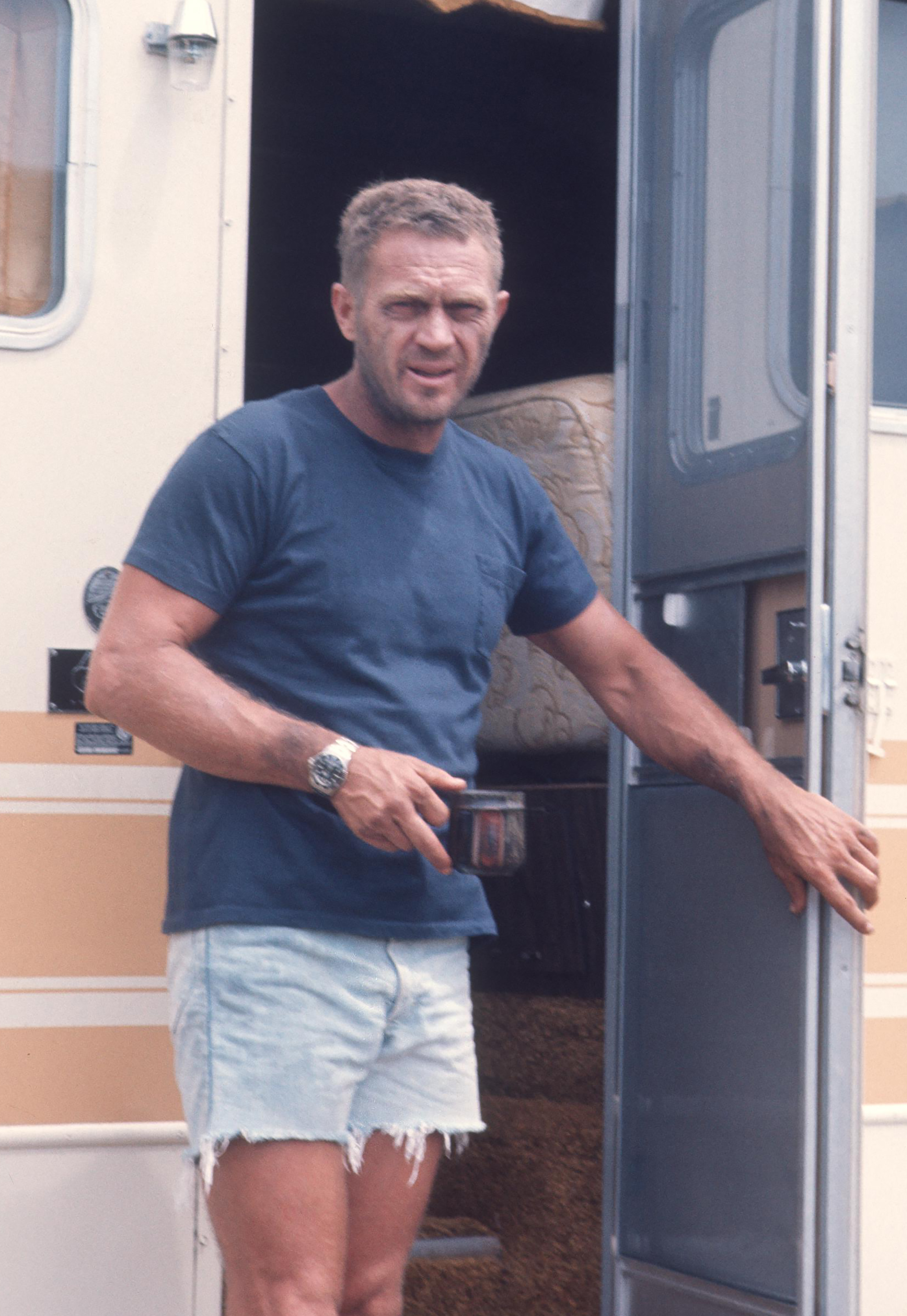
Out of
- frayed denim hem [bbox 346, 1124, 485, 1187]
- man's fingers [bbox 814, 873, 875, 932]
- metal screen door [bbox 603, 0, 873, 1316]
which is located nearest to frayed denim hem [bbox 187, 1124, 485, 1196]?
frayed denim hem [bbox 346, 1124, 485, 1187]

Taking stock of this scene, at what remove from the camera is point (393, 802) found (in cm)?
212

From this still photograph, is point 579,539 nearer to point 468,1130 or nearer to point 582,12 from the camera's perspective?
point 582,12

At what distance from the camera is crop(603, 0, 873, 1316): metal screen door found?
101 inches

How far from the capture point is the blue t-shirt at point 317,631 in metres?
2.25

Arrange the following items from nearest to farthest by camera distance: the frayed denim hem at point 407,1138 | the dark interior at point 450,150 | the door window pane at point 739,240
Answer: the frayed denim hem at point 407,1138
the door window pane at point 739,240
the dark interior at point 450,150

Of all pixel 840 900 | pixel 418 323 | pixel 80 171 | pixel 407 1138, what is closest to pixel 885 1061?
pixel 840 900

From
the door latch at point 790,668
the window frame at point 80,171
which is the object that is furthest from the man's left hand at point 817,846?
the window frame at point 80,171

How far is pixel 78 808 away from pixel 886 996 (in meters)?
1.37

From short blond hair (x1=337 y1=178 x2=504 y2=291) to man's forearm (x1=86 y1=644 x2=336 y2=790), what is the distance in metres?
0.66

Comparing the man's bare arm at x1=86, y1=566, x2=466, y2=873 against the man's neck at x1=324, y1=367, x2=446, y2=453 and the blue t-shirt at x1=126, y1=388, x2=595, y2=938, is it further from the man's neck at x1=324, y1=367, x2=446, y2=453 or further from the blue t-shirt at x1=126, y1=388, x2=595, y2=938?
the man's neck at x1=324, y1=367, x2=446, y2=453

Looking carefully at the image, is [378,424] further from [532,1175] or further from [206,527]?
[532,1175]

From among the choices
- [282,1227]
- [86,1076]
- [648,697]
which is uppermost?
[648,697]

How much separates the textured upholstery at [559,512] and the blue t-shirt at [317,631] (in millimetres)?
993

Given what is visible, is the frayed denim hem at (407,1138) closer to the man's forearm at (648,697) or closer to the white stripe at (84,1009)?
the white stripe at (84,1009)
